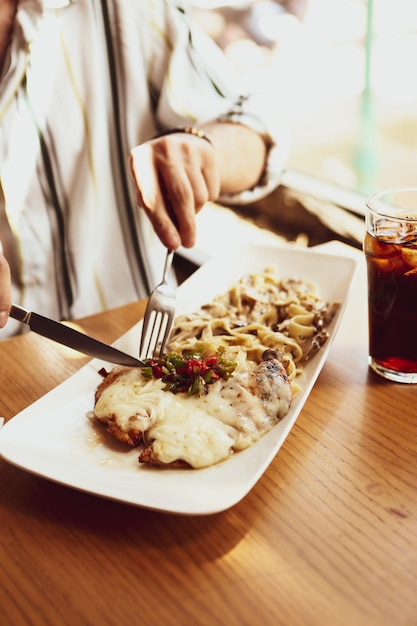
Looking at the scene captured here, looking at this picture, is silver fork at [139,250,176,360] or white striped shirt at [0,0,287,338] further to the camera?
white striped shirt at [0,0,287,338]

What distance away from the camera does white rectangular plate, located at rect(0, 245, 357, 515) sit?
40.6 inches

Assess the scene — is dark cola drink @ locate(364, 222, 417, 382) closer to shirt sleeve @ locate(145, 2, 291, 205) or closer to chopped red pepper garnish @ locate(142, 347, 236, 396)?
Result: chopped red pepper garnish @ locate(142, 347, 236, 396)

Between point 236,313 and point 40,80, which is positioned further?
point 40,80

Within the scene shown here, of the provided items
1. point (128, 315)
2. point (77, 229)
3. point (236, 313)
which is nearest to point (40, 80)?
point (77, 229)

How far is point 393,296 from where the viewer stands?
138 cm

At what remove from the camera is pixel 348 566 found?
959mm

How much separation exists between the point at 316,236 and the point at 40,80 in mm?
1752

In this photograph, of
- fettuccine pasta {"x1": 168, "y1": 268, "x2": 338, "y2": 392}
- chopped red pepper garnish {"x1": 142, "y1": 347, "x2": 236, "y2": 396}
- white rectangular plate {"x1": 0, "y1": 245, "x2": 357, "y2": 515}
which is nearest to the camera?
white rectangular plate {"x1": 0, "y1": 245, "x2": 357, "y2": 515}

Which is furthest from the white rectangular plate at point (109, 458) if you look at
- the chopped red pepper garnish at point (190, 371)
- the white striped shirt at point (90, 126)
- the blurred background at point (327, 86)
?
the blurred background at point (327, 86)

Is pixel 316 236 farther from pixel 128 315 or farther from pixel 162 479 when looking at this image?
pixel 162 479

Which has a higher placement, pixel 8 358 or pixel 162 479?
pixel 162 479

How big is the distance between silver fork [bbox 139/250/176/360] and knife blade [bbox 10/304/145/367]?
0.33 feet

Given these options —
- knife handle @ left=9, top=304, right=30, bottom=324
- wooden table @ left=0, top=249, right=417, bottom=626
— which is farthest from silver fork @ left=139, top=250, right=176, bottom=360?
wooden table @ left=0, top=249, right=417, bottom=626

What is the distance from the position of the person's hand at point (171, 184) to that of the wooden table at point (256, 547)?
24.4 inches
